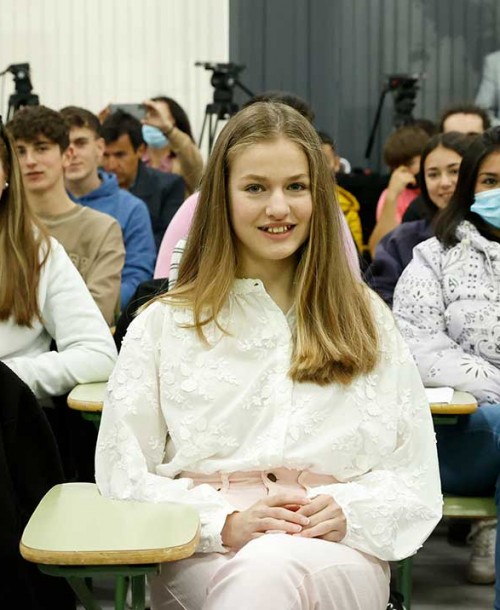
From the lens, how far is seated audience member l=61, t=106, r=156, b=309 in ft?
13.3

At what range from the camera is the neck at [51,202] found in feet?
11.7

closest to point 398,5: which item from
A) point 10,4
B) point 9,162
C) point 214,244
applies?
point 10,4

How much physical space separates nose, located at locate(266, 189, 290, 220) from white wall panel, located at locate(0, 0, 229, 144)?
506 centimetres

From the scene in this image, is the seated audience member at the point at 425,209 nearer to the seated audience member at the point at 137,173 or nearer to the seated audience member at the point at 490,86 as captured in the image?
the seated audience member at the point at 137,173

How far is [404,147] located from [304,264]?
3.17m

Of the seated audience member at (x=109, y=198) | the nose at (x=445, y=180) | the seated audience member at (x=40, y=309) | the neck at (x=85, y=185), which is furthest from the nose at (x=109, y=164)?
the seated audience member at (x=40, y=309)

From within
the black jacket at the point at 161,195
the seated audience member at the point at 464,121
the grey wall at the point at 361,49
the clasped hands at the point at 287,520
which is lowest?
the clasped hands at the point at 287,520

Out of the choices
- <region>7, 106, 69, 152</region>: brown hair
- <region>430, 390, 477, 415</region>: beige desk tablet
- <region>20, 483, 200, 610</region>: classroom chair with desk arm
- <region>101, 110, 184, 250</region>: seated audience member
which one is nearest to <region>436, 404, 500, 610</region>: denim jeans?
<region>430, 390, 477, 415</region>: beige desk tablet

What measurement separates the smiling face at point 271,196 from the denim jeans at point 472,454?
0.88m

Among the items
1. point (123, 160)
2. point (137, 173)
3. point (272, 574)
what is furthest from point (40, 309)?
point (123, 160)

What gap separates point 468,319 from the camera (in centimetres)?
277

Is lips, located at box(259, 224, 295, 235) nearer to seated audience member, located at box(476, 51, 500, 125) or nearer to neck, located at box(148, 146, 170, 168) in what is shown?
neck, located at box(148, 146, 170, 168)

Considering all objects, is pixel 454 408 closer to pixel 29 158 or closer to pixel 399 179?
pixel 29 158

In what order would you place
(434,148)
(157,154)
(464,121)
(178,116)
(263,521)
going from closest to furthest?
1. (263,521)
2. (434,148)
3. (464,121)
4. (178,116)
5. (157,154)
